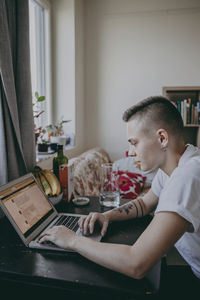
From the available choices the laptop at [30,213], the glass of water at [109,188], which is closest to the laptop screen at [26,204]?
the laptop at [30,213]

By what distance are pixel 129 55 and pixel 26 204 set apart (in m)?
2.70

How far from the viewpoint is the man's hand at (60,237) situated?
0.83m

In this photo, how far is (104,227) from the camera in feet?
3.25

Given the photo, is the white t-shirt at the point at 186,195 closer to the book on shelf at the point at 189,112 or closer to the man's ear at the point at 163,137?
the man's ear at the point at 163,137

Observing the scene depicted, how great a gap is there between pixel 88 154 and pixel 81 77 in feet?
3.62

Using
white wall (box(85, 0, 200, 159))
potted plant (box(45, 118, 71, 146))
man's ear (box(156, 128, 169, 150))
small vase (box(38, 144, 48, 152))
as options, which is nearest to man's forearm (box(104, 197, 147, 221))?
man's ear (box(156, 128, 169, 150))

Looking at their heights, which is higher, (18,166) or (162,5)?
(162,5)

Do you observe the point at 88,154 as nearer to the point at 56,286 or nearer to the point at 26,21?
the point at 26,21

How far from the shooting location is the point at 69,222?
108 cm

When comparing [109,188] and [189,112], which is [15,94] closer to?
[109,188]

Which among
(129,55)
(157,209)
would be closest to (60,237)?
(157,209)

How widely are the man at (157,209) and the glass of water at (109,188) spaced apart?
115 millimetres

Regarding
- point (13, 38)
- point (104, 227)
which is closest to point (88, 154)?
point (13, 38)

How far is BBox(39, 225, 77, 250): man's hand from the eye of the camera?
83 cm
